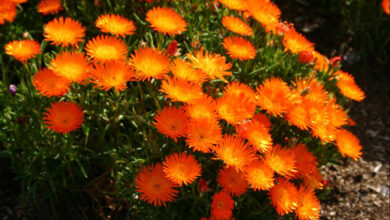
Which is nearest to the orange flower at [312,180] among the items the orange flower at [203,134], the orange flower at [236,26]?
the orange flower at [203,134]

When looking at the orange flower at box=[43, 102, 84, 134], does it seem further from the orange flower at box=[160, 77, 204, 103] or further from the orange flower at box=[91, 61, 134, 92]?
the orange flower at box=[160, 77, 204, 103]

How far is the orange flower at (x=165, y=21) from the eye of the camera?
6.33 ft

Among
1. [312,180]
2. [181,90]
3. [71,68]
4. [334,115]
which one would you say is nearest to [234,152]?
[181,90]

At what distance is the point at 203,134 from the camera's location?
63.0 inches

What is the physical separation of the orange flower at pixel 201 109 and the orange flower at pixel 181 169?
0.19 metres

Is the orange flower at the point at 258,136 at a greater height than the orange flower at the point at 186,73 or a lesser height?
lesser

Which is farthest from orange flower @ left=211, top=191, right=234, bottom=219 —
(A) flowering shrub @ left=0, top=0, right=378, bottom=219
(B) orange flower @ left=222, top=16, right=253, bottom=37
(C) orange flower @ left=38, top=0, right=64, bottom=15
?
(C) orange flower @ left=38, top=0, right=64, bottom=15

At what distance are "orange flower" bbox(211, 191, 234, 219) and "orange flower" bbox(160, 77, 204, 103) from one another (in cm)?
44

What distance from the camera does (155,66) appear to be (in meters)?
1.73

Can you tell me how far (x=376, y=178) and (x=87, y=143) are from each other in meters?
2.09

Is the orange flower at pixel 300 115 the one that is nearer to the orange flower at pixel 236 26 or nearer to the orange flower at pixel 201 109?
the orange flower at pixel 201 109

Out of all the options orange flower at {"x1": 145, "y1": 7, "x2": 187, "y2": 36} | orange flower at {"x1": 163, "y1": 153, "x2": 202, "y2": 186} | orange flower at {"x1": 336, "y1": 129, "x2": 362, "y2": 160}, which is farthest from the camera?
orange flower at {"x1": 336, "y1": 129, "x2": 362, "y2": 160}

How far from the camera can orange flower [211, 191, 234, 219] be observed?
1.64 metres

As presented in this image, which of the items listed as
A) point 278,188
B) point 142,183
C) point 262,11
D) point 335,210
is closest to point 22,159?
point 142,183
